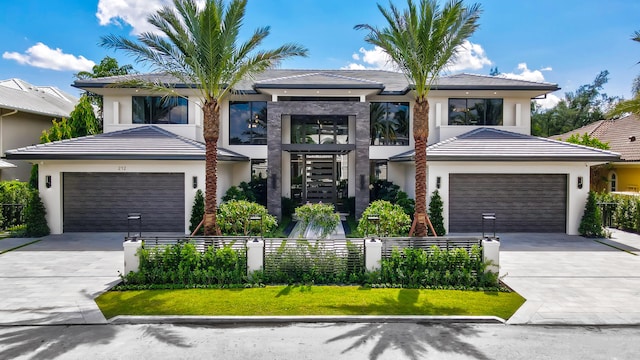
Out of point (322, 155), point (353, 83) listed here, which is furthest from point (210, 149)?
point (322, 155)

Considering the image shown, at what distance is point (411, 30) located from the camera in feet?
33.4

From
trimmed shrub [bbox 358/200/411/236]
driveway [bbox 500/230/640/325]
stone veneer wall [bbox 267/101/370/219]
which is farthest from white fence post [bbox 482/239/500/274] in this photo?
stone veneer wall [bbox 267/101/370/219]

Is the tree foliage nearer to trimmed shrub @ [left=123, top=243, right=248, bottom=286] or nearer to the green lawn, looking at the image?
the green lawn

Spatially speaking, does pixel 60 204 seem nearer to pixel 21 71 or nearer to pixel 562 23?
pixel 562 23

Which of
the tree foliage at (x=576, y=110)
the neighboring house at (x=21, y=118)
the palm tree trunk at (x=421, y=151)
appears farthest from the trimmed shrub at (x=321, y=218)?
the tree foliage at (x=576, y=110)

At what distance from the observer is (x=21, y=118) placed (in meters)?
22.2

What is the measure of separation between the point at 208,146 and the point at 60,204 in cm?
843

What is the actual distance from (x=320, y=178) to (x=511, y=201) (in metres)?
9.18

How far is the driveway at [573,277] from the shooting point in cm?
732

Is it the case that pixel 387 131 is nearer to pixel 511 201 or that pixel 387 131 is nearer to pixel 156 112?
pixel 511 201

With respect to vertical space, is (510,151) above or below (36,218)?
above

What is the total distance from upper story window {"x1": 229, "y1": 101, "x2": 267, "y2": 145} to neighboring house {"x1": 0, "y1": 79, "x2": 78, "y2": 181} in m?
12.2

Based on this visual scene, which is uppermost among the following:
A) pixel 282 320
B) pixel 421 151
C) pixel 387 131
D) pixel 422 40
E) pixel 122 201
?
pixel 422 40

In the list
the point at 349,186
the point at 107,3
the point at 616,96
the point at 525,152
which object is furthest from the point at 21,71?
the point at 616,96
